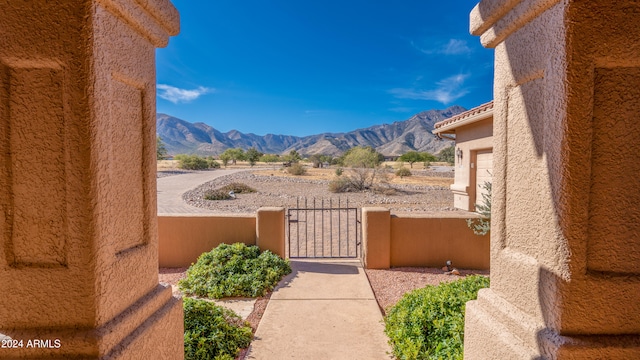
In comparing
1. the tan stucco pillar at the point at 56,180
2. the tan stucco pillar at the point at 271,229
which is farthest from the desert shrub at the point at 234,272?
the tan stucco pillar at the point at 56,180

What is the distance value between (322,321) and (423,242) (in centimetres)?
322

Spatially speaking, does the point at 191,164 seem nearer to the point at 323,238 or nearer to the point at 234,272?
the point at 323,238

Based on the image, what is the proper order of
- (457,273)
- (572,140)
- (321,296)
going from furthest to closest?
→ (457,273) → (321,296) → (572,140)

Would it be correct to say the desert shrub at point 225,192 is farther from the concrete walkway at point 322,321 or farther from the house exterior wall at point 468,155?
the concrete walkway at point 322,321

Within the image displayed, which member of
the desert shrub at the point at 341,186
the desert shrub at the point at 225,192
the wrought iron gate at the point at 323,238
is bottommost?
the wrought iron gate at the point at 323,238

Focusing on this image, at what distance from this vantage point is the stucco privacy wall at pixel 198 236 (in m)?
6.50

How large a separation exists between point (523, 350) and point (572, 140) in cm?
112

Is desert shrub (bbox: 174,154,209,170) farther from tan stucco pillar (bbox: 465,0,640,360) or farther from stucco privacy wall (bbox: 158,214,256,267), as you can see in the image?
tan stucco pillar (bbox: 465,0,640,360)

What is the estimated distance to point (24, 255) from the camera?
148 centimetres

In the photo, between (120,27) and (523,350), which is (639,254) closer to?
(523,350)

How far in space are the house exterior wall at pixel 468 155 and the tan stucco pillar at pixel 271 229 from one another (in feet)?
21.4

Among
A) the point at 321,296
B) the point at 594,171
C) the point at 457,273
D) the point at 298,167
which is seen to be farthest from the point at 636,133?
the point at 298,167

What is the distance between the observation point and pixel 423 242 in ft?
21.2

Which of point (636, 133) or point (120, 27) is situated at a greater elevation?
point (120, 27)
